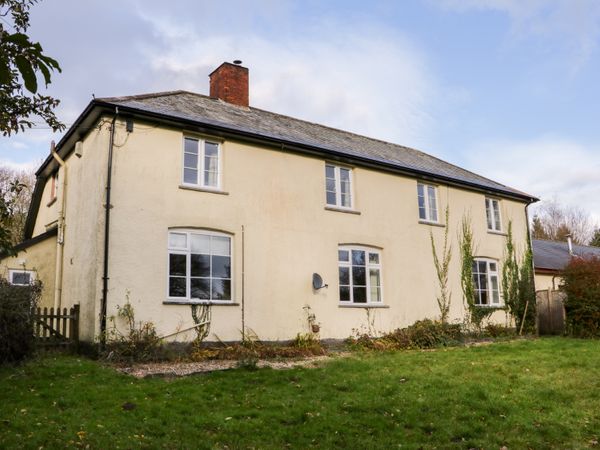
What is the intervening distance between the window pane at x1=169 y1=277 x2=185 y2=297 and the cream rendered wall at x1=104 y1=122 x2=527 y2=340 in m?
0.25

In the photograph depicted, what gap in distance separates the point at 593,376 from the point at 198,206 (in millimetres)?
9298

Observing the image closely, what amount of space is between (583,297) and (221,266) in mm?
12297

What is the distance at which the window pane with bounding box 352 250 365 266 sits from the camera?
16.5m

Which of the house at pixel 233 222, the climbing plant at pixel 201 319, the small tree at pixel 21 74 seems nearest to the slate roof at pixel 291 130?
the house at pixel 233 222

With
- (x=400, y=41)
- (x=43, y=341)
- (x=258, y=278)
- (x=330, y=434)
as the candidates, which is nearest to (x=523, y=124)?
(x=400, y=41)

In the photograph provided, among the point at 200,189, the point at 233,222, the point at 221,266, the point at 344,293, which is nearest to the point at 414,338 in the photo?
the point at 344,293

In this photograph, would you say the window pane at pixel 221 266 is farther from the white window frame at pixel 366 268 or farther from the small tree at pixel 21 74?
the small tree at pixel 21 74

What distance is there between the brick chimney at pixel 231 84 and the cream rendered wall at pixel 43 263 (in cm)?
711

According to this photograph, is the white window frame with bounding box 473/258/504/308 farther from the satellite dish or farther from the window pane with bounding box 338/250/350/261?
the satellite dish

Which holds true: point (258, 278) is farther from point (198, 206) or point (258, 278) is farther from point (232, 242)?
point (198, 206)

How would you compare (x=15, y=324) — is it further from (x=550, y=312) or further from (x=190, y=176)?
(x=550, y=312)

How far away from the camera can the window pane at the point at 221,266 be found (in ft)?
45.0

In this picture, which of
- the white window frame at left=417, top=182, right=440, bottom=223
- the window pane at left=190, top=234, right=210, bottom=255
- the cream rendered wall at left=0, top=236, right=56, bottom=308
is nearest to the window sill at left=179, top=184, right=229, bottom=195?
the window pane at left=190, top=234, right=210, bottom=255

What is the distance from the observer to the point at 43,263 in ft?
52.7
